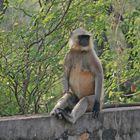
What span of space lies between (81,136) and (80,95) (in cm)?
68

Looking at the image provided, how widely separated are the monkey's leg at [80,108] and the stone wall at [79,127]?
54 mm

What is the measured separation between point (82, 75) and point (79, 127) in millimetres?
752

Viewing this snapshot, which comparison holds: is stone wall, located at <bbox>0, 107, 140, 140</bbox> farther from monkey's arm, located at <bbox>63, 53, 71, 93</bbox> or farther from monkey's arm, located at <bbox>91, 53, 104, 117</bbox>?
monkey's arm, located at <bbox>63, 53, 71, 93</bbox>

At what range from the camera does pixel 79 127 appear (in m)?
4.95

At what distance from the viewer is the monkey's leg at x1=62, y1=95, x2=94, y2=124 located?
483cm

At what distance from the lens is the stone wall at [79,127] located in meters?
4.46

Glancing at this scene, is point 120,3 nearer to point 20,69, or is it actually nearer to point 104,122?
point 20,69

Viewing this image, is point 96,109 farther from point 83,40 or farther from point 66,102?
point 83,40

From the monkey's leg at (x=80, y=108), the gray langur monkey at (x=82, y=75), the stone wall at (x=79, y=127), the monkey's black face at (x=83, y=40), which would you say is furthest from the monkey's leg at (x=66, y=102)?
the monkey's black face at (x=83, y=40)

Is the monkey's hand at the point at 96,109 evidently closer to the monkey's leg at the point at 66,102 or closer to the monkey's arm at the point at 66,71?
the monkey's leg at the point at 66,102

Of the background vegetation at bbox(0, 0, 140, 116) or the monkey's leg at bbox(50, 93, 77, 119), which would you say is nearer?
the monkey's leg at bbox(50, 93, 77, 119)

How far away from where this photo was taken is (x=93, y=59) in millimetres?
5398

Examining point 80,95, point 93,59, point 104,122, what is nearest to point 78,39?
point 93,59

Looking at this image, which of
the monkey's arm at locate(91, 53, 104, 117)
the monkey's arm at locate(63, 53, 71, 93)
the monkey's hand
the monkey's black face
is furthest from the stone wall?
the monkey's black face
